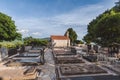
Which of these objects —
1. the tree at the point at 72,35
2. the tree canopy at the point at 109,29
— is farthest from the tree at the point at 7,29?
the tree at the point at 72,35

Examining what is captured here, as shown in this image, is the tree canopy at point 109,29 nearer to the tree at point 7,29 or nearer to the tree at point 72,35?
the tree at point 7,29

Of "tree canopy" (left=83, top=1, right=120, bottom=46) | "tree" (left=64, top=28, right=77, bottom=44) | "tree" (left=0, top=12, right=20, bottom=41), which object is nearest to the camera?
"tree canopy" (left=83, top=1, right=120, bottom=46)

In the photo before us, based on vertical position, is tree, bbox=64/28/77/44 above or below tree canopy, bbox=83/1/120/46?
above

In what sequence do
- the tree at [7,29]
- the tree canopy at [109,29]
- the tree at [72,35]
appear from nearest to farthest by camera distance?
1. the tree canopy at [109,29]
2. the tree at [7,29]
3. the tree at [72,35]

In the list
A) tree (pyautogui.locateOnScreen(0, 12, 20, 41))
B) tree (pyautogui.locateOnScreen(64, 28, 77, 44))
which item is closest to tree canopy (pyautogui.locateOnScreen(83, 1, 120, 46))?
tree (pyautogui.locateOnScreen(0, 12, 20, 41))

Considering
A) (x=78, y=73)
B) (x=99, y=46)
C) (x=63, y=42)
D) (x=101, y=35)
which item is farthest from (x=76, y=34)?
(x=78, y=73)

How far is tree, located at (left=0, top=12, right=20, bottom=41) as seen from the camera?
147 ft

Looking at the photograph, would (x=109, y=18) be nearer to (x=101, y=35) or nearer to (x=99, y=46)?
(x=101, y=35)

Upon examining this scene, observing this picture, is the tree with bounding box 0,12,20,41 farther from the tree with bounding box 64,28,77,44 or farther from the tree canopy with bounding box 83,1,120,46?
the tree with bounding box 64,28,77,44

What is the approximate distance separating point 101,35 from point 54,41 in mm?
41922

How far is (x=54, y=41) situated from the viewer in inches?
2736

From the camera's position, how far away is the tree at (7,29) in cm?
4488

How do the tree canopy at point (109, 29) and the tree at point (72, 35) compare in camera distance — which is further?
the tree at point (72, 35)

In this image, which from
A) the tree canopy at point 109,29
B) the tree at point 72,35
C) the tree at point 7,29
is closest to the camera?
the tree canopy at point 109,29
